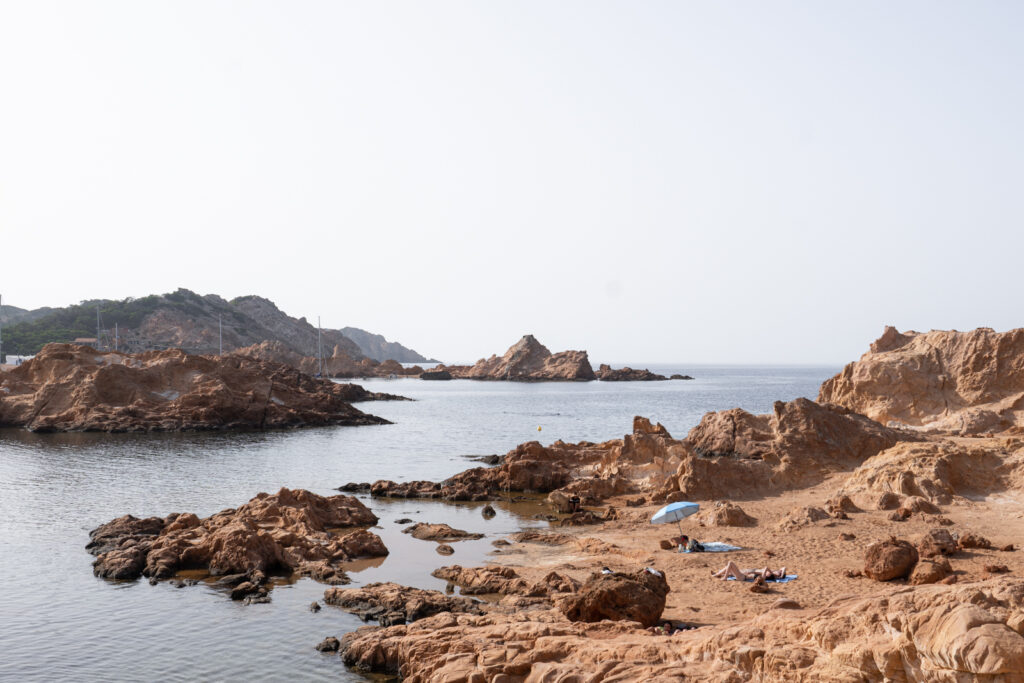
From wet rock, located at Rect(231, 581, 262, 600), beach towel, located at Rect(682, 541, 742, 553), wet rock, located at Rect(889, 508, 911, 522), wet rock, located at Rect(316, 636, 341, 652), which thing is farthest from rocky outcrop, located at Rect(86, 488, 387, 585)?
wet rock, located at Rect(889, 508, 911, 522)

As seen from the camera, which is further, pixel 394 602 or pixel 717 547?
pixel 717 547

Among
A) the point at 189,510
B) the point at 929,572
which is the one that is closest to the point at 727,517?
the point at 929,572

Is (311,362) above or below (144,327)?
below

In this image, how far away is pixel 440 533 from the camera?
89.9 feet

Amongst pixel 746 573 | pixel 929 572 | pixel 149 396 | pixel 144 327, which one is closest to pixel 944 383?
pixel 929 572

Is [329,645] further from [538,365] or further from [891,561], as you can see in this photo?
[538,365]

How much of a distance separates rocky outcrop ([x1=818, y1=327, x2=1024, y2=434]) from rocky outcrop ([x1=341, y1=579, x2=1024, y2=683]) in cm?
4096

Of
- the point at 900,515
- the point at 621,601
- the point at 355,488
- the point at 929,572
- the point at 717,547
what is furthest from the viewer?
the point at 355,488

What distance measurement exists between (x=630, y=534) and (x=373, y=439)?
39119 mm

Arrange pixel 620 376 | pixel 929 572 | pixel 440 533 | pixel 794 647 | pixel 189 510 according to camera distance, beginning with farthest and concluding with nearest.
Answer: pixel 620 376, pixel 189 510, pixel 440 533, pixel 929 572, pixel 794 647

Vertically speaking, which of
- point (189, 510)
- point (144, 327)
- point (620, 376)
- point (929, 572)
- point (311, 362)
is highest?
point (144, 327)

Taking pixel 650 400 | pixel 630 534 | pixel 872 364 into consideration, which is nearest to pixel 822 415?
pixel 630 534

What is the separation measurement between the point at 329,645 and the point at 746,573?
10.6m

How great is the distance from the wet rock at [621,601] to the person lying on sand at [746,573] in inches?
188
